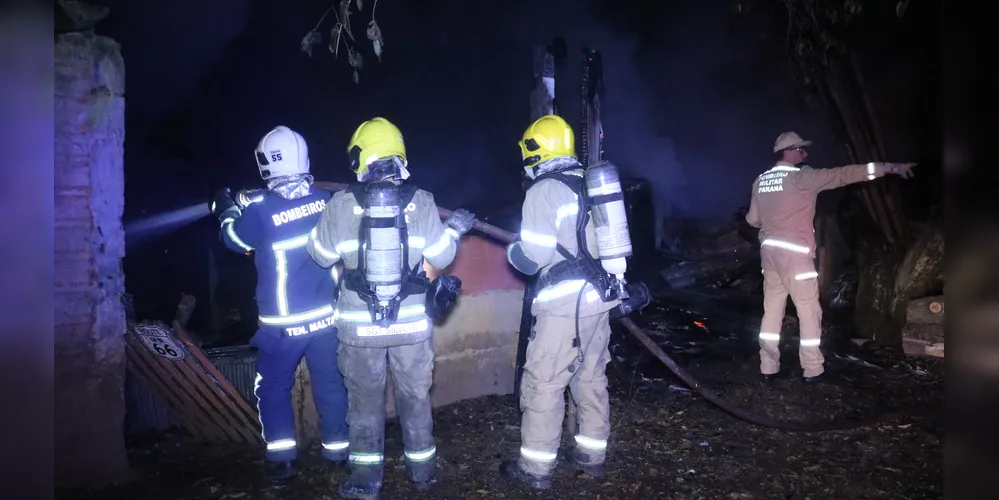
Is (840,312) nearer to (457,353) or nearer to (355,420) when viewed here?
(457,353)

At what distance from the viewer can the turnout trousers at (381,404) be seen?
3684mm

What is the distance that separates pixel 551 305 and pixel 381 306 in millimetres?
1029

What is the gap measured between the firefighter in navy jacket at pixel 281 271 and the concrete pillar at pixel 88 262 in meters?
0.67

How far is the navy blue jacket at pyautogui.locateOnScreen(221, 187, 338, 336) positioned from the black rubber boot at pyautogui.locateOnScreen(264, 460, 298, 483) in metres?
0.83

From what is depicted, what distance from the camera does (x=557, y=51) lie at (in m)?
4.89

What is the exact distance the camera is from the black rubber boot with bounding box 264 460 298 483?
3.91m

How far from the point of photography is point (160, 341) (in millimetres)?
4230

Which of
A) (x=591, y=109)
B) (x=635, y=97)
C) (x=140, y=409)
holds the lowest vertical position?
(x=140, y=409)

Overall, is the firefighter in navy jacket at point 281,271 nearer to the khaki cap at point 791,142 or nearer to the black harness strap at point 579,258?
the black harness strap at point 579,258

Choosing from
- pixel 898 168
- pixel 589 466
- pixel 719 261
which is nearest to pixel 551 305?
pixel 589 466

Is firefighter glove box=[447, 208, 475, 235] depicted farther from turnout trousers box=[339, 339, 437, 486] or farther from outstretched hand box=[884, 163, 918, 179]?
outstretched hand box=[884, 163, 918, 179]

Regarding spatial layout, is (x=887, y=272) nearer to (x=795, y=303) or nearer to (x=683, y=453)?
(x=795, y=303)

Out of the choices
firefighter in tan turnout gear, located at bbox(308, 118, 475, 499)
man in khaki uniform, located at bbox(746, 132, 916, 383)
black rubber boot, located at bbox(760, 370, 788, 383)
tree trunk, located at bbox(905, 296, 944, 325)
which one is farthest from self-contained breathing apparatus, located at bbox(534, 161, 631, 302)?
tree trunk, located at bbox(905, 296, 944, 325)
